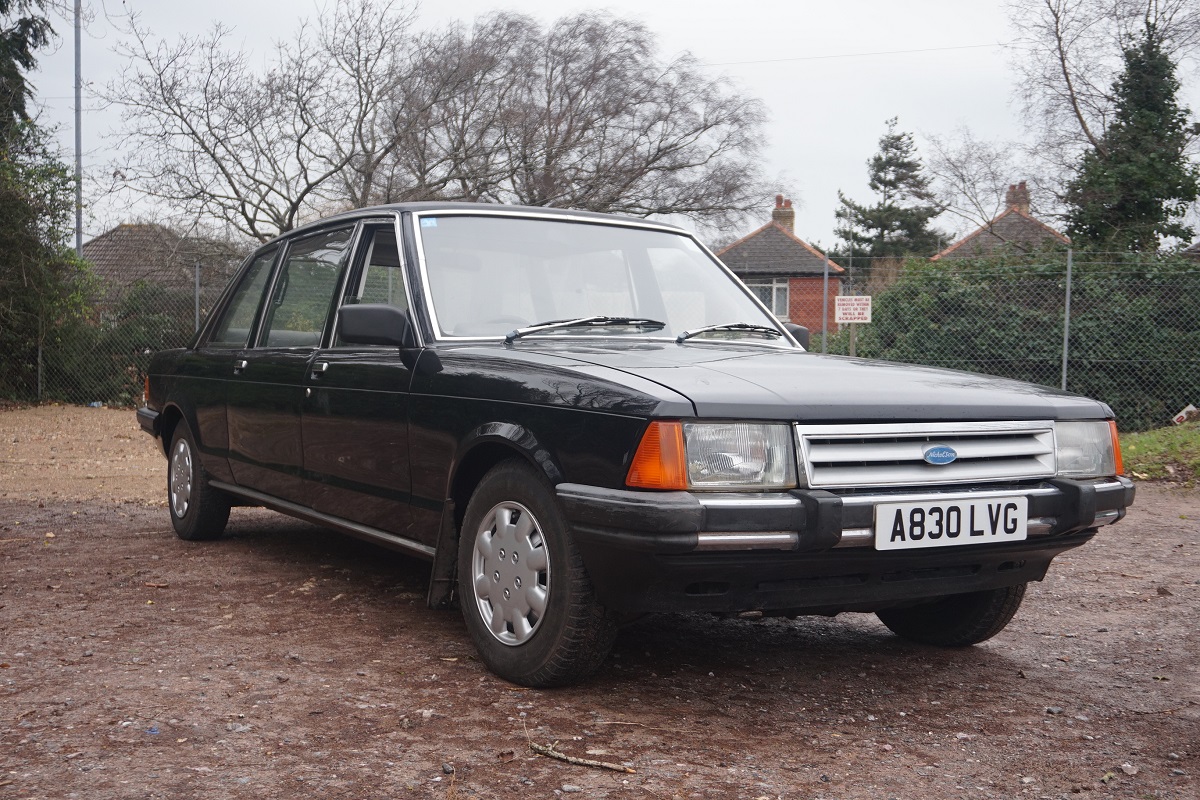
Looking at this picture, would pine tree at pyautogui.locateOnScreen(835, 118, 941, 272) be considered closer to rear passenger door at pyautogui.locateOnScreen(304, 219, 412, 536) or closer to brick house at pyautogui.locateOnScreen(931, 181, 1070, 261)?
brick house at pyautogui.locateOnScreen(931, 181, 1070, 261)

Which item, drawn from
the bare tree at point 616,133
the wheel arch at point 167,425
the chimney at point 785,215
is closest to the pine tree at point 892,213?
the chimney at point 785,215

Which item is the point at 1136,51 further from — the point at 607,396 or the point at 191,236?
the point at 607,396

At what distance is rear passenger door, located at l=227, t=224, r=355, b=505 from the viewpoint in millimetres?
5105

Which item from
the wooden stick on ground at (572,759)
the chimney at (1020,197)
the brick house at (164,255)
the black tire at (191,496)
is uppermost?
the chimney at (1020,197)

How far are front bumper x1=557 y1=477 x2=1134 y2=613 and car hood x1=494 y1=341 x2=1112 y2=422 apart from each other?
0.24m

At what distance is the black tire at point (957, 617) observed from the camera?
4234 mm

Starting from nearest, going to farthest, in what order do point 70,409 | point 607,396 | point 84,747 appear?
1. point 84,747
2. point 607,396
3. point 70,409

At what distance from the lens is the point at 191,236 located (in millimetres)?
23344

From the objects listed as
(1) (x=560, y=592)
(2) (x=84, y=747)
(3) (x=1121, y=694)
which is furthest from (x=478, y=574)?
(3) (x=1121, y=694)

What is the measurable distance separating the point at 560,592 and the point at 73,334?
16.8 m

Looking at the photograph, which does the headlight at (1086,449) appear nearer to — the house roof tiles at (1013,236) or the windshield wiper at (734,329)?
the windshield wiper at (734,329)

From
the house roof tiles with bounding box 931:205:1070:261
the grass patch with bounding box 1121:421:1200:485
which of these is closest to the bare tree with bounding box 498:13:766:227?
the house roof tiles with bounding box 931:205:1070:261

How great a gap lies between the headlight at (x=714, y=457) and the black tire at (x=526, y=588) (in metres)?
0.44

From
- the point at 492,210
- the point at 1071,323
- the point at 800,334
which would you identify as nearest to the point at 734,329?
the point at 800,334
